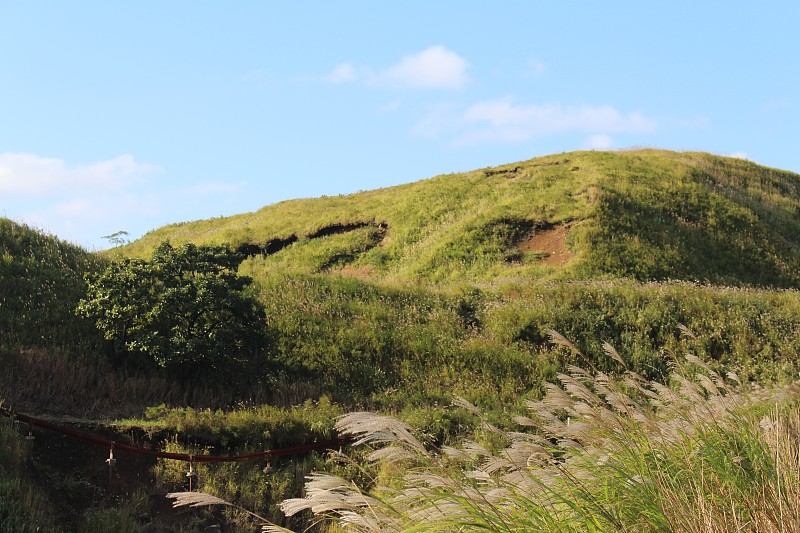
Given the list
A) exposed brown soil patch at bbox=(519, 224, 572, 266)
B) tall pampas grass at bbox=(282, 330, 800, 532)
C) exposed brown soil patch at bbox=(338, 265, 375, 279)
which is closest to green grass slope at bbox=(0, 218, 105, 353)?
tall pampas grass at bbox=(282, 330, 800, 532)

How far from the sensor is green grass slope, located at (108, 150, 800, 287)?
2856cm

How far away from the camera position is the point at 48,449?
9.90 metres

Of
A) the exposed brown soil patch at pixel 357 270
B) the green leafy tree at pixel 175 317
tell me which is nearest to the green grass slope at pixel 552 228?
the exposed brown soil patch at pixel 357 270

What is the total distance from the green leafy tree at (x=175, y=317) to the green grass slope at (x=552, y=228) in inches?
362

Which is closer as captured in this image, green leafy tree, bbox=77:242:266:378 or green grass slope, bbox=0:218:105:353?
green leafy tree, bbox=77:242:266:378

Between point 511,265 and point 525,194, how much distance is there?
724 cm

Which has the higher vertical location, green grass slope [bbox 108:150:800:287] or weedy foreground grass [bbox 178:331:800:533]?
green grass slope [bbox 108:150:800:287]

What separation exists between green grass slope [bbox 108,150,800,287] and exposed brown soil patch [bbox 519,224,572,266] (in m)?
0.07

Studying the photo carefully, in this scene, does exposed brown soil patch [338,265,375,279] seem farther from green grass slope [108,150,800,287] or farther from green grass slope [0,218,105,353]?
green grass slope [0,218,105,353]

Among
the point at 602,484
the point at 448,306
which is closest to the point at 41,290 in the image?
the point at 448,306

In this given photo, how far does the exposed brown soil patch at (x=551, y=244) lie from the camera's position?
2859 cm

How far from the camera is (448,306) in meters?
19.6

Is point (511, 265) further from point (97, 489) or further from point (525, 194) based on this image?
point (97, 489)

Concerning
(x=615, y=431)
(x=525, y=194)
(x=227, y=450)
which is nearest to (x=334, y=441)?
(x=227, y=450)
